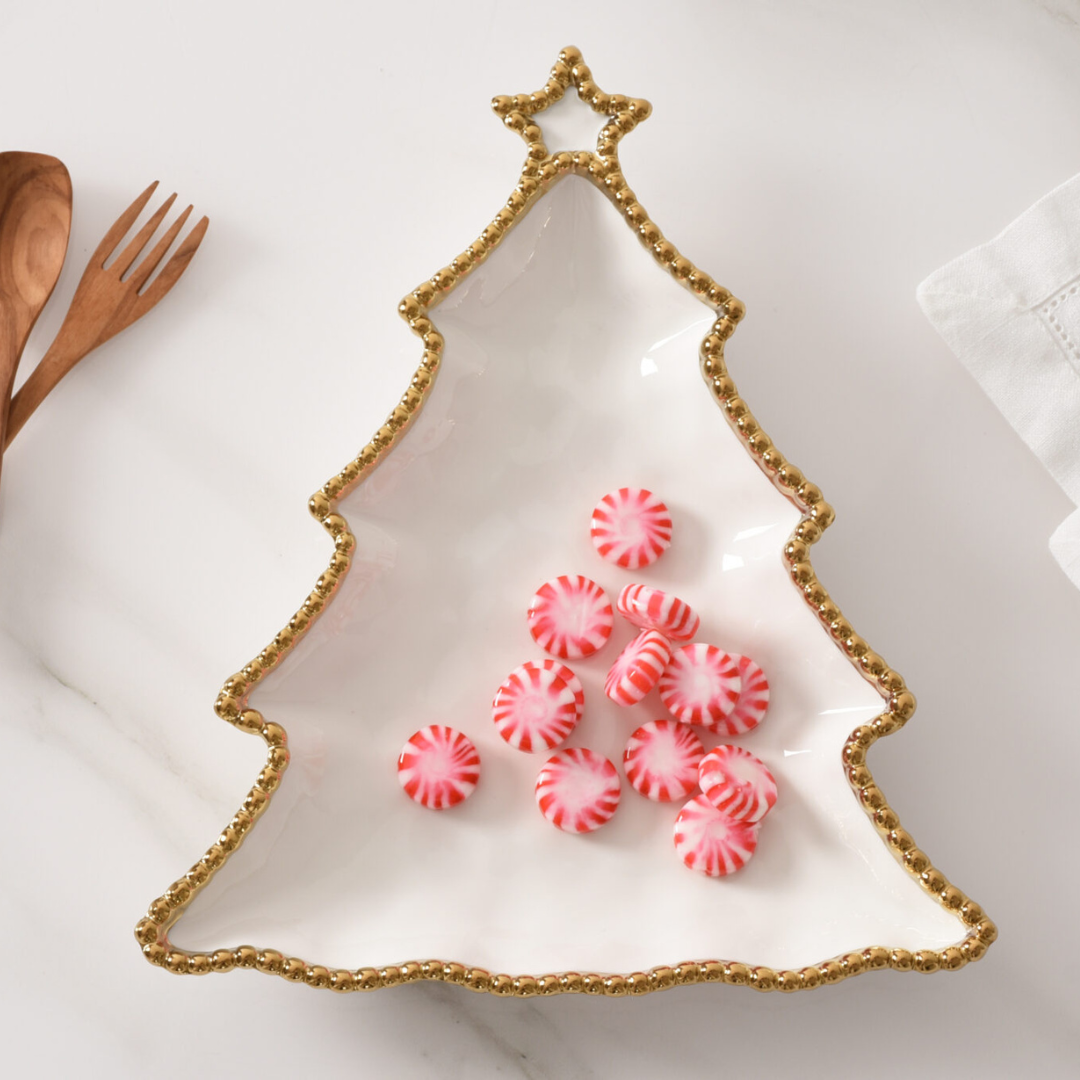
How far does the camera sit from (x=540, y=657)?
2.75 feet

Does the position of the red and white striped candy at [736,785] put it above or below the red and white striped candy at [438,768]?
above

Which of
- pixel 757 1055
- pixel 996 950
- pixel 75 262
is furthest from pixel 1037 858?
Answer: pixel 75 262

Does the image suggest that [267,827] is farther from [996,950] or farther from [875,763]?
[996,950]

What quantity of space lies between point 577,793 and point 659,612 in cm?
16

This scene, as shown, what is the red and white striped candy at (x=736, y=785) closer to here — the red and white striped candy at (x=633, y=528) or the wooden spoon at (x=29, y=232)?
the red and white striped candy at (x=633, y=528)

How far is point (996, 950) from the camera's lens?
845 millimetres

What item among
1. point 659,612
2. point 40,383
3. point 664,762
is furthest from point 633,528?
point 40,383

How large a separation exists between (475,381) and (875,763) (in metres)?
0.47

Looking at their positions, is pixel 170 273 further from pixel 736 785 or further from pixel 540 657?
pixel 736 785

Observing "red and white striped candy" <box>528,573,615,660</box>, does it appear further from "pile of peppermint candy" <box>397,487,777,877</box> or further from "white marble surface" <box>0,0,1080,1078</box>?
"white marble surface" <box>0,0,1080,1078</box>

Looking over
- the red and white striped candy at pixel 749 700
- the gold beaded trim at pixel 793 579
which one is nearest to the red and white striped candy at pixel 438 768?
the gold beaded trim at pixel 793 579

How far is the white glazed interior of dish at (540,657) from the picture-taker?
2.44 ft

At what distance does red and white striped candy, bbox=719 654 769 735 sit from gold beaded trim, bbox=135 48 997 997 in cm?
7

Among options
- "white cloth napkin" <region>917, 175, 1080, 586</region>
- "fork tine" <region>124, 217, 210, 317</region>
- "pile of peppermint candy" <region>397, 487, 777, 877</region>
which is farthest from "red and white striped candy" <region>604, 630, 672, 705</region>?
"fork tine" <region>124, 217, 210, 317</region>
